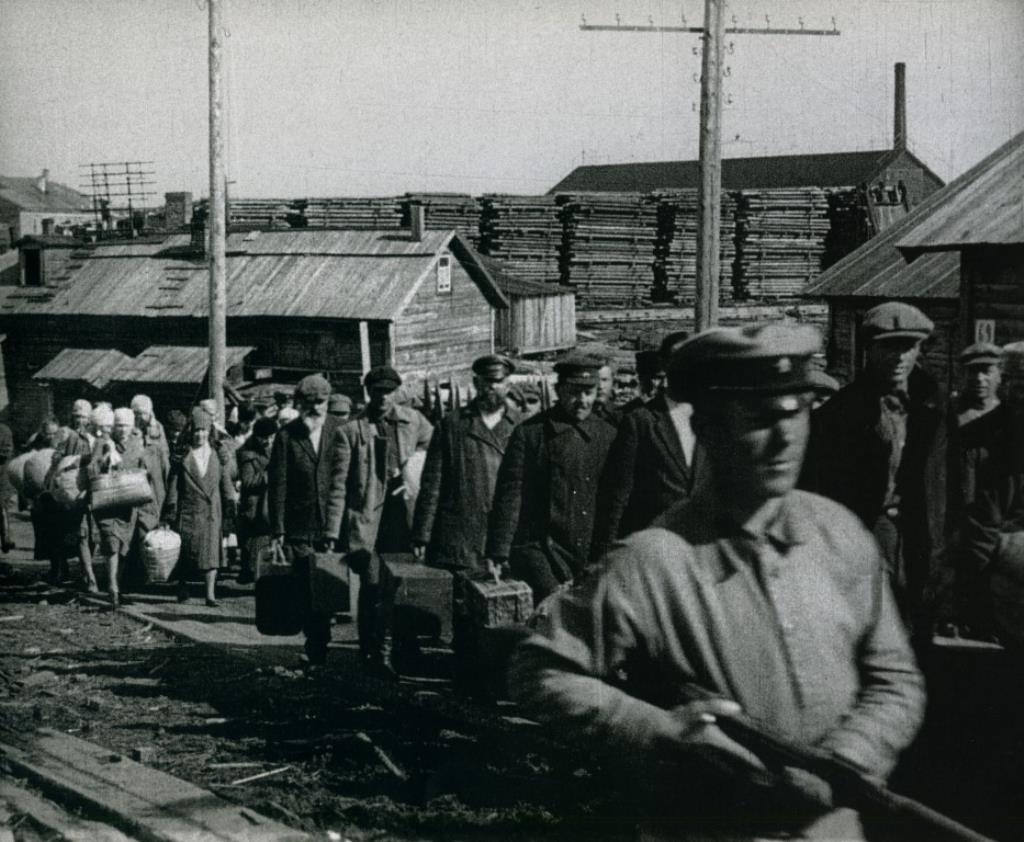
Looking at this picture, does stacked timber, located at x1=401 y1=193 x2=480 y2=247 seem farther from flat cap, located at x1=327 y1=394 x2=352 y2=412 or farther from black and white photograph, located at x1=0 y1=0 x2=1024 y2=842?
flat cap, located at x1=327 y1=394 x2=352 y2=412

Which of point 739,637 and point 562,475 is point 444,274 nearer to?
point 562,475

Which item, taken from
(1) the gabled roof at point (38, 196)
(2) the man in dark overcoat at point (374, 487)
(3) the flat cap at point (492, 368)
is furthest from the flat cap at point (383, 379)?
(1) the gabled roof at point (38, 196)

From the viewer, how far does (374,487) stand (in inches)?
336

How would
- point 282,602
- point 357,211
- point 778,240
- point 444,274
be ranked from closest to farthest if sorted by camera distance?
point 282,602 → point 444,274 → point 357,211 → point 778,240

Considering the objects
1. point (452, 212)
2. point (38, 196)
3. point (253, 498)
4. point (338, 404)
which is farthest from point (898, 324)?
point (38, 196)

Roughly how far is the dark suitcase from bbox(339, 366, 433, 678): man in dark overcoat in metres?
0.40

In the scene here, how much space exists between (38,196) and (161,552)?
177 ft

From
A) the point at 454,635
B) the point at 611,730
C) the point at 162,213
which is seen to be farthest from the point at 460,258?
the point at 611,730

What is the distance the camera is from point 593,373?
670cm

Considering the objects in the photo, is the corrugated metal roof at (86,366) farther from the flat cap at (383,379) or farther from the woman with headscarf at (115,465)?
the flat cap at (383,379)

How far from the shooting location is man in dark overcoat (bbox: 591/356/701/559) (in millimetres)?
6203

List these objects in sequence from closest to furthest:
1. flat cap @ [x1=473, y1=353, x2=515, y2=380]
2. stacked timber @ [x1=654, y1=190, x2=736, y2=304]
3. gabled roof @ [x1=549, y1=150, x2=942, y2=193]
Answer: flat cap @ [x1=473, y1=353, x2=515, y2=380], stacked timber @ [x1=654, y1=190, x2=736, y2=304], gabled roof @ [x1=549, y1=150, x2=942, y2=193]

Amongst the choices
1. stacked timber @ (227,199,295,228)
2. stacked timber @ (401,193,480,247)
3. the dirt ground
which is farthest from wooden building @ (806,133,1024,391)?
stacked timber @ (227,199,295,228)

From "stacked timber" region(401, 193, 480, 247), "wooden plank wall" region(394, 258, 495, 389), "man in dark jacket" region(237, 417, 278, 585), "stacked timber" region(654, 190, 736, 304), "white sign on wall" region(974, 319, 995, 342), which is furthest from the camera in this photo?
"stacked timber" region(654, 190, 736, 304)
